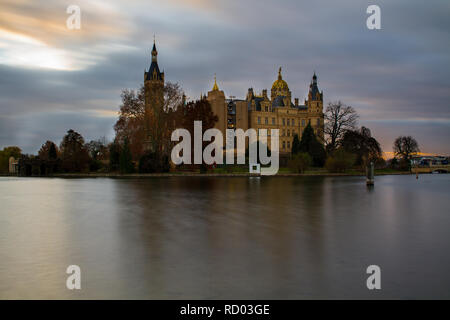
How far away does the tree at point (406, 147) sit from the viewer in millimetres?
101125

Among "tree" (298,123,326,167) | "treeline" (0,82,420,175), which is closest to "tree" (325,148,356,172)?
"treeline" (0,82,420,175)

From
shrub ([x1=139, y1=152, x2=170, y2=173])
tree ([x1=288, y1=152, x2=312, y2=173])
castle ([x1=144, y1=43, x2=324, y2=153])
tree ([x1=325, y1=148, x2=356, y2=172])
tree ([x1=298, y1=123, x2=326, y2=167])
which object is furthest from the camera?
castle ([x1=144, y1=43, x2=324, y2=153])

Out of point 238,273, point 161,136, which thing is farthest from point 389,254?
point 161,136

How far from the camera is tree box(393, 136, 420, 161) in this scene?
10112 centimetres

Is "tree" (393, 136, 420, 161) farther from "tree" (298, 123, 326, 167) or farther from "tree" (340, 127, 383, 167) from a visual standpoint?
"tree" (298, 123, 326, 167)

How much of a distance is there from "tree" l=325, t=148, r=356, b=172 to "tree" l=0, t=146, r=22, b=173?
213 feet

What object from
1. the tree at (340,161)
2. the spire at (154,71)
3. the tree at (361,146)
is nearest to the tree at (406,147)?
the tree at (361,146)

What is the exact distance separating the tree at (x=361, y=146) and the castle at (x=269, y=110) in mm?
16014

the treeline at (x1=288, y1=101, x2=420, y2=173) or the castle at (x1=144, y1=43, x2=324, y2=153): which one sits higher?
the castle at (x1=144, y1=43, x2=324, y2=153)

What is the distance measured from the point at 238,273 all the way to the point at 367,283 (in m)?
1.83

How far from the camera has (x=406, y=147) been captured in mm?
101750

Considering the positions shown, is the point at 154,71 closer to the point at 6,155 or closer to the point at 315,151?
the point at 6,155

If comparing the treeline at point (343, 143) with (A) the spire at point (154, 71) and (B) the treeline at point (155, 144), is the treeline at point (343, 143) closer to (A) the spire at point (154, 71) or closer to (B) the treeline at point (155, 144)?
(B) the treeline at point (155, 144)

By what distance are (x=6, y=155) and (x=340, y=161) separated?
73.7 metres
